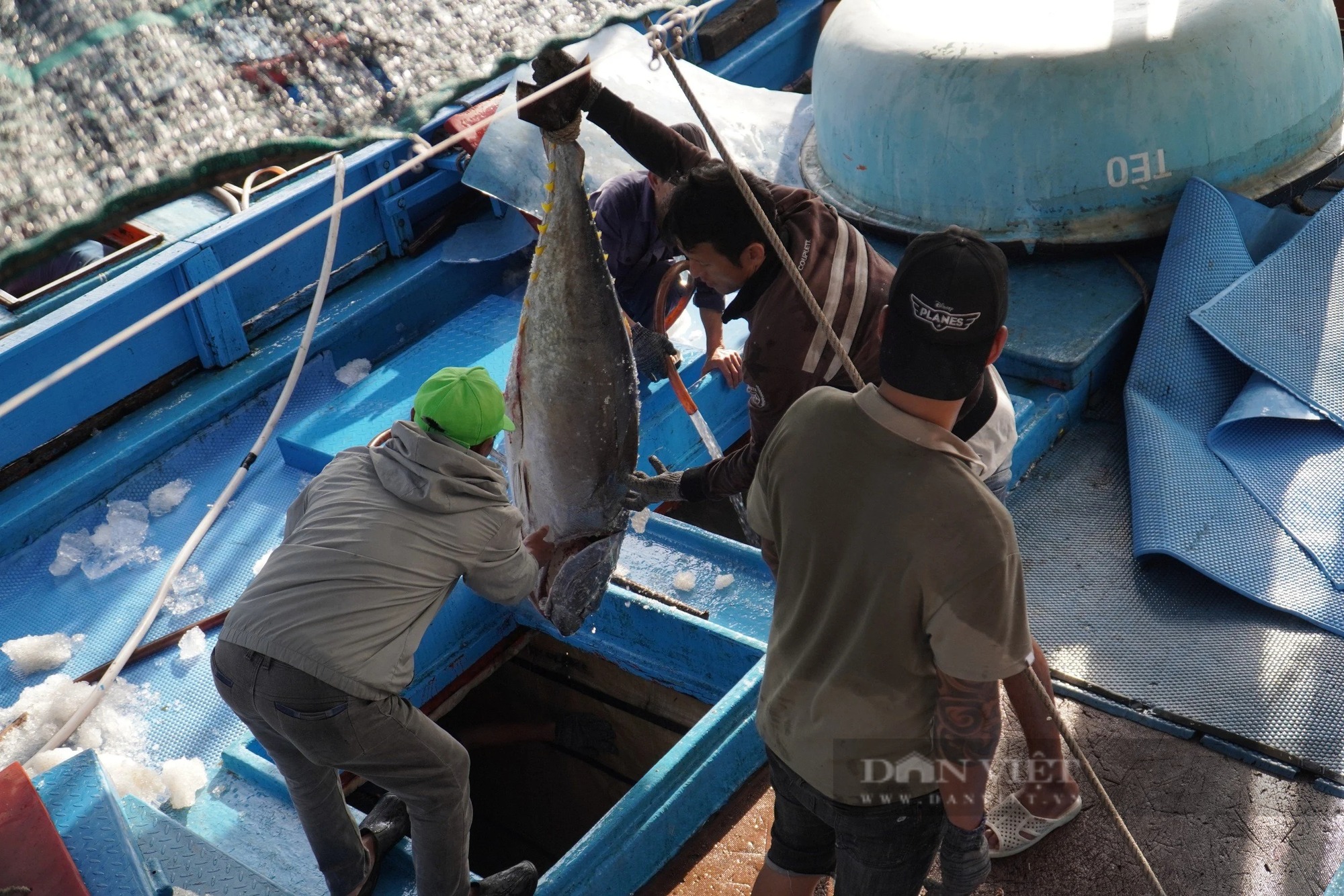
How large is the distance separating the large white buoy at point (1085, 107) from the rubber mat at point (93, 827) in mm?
4011

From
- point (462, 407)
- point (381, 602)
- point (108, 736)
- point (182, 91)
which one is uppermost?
point (182, 91)

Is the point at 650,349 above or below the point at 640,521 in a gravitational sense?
above

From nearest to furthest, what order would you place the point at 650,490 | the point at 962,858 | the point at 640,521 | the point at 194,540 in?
the point at 962,858
the point at 650,490
the point at 194,540
the point at 640,521

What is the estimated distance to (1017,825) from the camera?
289 centimetres

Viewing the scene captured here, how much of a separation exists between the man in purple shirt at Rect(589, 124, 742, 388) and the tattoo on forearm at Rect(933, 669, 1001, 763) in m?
2.55

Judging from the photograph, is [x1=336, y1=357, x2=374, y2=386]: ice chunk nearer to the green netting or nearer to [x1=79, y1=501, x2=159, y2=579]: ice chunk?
[x1=79, y1=501, x2=159, y2=579]: ice chunk

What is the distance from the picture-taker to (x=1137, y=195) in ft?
15.8

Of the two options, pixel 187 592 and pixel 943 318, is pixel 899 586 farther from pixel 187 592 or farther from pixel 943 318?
pixel 187 592

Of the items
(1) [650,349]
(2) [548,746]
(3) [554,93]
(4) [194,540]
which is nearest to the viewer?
(3) [554,93]

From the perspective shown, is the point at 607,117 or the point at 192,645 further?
the point at 192,645

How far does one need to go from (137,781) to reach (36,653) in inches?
35.1

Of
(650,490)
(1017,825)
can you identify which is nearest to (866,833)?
(1017,825)

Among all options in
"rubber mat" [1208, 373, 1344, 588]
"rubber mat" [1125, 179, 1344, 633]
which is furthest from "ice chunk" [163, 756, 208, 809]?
"rubber mat" [1208, 373, 1344, 588]

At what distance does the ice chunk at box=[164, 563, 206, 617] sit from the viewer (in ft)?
13.6
